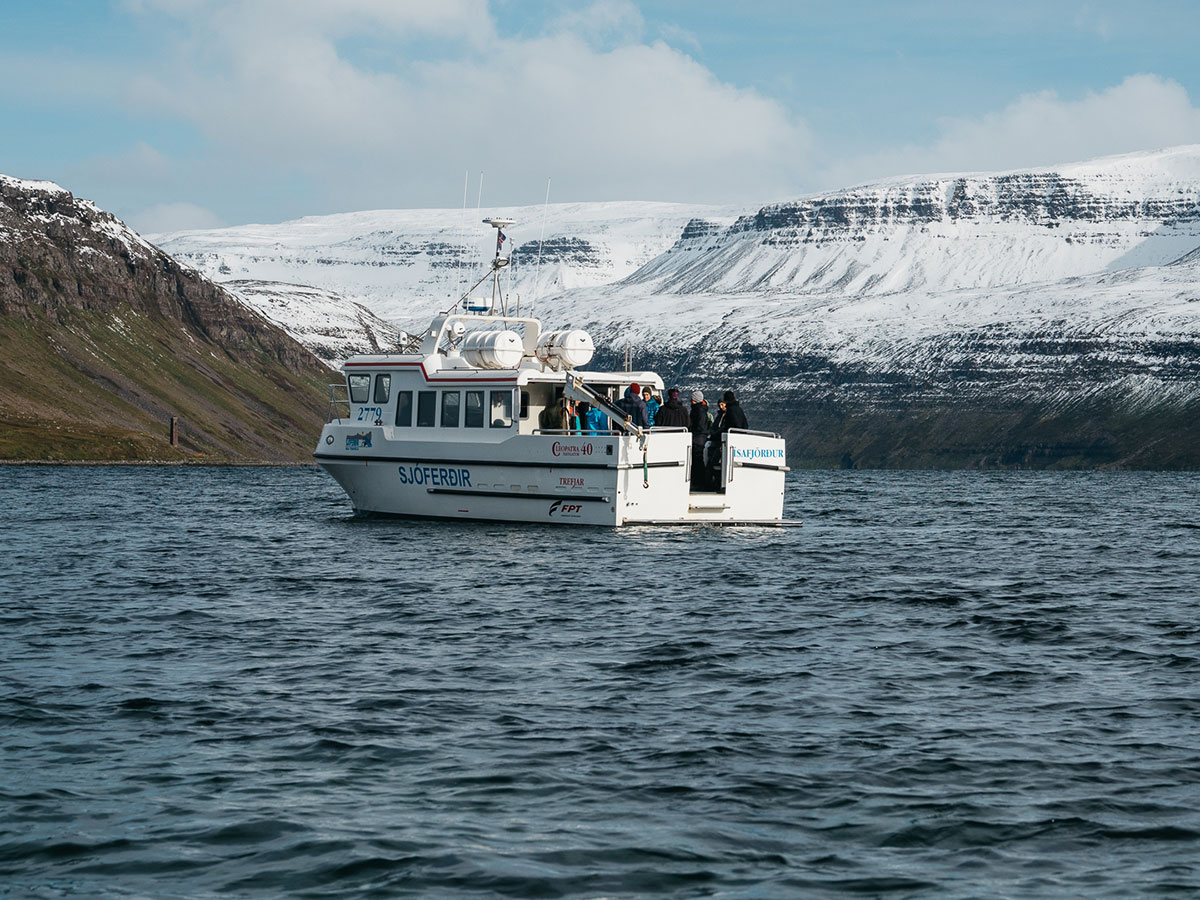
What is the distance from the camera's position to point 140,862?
38.1ft

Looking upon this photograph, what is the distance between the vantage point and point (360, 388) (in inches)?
1906

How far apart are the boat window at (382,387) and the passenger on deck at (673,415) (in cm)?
926

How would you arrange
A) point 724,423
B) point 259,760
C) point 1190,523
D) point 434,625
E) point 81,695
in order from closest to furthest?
1. point 259,760
2. point 81,695
3. point 434,625
4. point 724,423
5. point 1190,523

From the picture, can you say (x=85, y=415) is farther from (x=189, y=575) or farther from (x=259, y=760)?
(x=259, y=760)

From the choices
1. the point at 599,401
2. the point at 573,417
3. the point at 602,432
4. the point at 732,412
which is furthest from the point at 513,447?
the point at 732,412

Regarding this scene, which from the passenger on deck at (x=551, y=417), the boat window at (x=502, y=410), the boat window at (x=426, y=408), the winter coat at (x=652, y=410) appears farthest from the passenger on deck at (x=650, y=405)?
the boat window at (x=426, y=408)

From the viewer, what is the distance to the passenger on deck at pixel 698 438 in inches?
1698

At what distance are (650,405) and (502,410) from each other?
182 inches

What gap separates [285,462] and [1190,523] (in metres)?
149

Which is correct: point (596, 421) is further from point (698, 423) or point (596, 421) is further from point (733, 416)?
point (733, 416)

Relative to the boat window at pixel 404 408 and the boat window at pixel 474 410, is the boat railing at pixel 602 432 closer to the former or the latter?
the boat window at pixel 474 410

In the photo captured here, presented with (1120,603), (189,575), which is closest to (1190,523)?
(1120,603)

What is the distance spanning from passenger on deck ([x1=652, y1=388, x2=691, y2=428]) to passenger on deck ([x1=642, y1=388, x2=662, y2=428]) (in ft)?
1.42

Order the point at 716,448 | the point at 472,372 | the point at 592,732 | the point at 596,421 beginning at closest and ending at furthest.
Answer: the point at 592,732 < the point at 596,421 < the point at 716,448 < the point at 472,372
